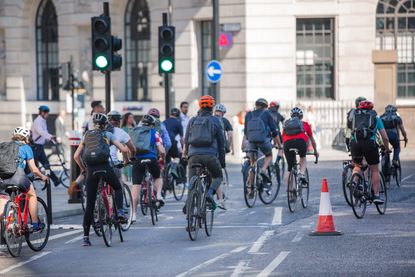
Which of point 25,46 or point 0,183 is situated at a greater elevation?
point 25,46

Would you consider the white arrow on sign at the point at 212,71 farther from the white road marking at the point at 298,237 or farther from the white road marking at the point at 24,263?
the white road marking at the point at 24,263

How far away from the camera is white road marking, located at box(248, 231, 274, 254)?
537 inches

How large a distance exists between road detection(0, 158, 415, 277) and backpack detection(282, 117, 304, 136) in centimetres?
129

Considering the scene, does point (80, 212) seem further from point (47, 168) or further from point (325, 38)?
point (325, 38)

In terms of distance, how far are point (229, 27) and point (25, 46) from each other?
12059 mm

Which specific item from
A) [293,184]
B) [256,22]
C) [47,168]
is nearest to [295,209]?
[293,184]

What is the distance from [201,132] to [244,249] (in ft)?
7.28

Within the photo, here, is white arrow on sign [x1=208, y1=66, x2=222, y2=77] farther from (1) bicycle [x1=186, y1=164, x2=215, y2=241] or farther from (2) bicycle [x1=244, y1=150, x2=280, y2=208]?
(1) bicycle [x1=186, y1=164, x2=215, y2=241]

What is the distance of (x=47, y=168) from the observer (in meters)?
24.1

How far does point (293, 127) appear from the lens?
18828 mm

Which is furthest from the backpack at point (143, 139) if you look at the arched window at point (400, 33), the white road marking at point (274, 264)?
the arched window at point (400, 33)

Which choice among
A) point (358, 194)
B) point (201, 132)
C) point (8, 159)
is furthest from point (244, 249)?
point (358, 194)

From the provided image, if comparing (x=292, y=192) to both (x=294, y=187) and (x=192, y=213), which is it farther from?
(x=192, y=213)

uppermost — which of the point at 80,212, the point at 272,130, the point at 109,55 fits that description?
the point at 109,55
